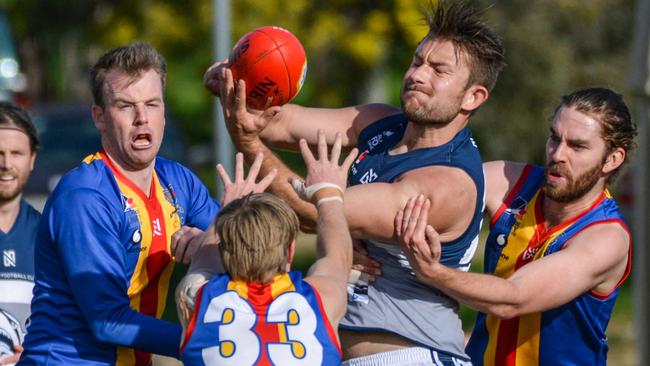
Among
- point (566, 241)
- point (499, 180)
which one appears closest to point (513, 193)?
point (499, 180)

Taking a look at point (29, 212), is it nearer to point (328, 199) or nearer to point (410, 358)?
point (328, 199)

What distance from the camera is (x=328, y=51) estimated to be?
18.4m

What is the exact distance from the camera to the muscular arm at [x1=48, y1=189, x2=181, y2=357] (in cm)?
428

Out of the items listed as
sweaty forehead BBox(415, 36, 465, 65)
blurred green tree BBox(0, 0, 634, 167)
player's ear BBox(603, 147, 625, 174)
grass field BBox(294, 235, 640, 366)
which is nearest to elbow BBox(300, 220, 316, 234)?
sweaty forehead BBox(415, 36, 465, 65)

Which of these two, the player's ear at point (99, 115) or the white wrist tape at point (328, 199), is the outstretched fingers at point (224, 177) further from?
the player's ear at point (99, 115)

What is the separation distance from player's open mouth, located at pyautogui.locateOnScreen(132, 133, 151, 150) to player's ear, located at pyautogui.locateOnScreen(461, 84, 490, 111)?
1426mm

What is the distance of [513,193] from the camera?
5.31 meters

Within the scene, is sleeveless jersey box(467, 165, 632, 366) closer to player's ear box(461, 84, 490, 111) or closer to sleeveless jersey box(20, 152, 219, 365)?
player's ear box(461, 84, 490, 111)

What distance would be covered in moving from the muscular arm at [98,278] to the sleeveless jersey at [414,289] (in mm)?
936

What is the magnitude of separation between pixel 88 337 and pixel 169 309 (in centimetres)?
687

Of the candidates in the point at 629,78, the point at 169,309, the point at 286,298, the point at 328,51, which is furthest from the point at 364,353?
the point at 328,51

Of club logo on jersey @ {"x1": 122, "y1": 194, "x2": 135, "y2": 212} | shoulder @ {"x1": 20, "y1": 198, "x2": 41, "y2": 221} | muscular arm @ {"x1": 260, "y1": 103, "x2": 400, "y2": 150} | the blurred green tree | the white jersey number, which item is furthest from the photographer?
the blurred green tree

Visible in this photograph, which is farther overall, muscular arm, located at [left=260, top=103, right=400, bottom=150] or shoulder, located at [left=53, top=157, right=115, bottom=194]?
muscular arm, located at [left=260, top=103, right=400, bottom=150]

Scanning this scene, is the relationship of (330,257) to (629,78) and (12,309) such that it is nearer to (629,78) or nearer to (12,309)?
(12,309)
